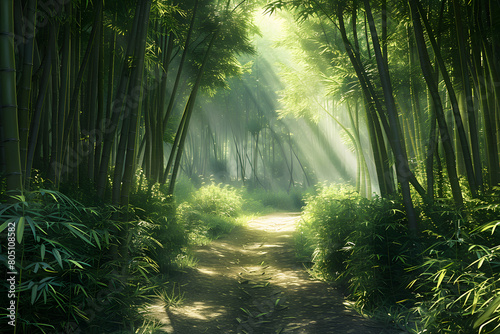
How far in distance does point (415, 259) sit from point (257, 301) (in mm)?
1367

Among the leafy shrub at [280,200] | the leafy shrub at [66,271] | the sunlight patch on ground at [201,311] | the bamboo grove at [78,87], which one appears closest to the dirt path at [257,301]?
the sunlight patch on ground at [201,311]

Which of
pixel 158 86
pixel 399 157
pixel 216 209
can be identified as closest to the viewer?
pixel 399 157

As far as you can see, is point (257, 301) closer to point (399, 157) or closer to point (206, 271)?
point (206, 271)

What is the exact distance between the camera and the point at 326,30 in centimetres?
691

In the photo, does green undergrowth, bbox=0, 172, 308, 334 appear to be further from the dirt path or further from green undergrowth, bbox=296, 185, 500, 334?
green undergrowth, bbox=296, 185, 500, 334

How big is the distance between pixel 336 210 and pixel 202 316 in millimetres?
1705

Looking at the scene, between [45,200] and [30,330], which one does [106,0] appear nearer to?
[45,200]

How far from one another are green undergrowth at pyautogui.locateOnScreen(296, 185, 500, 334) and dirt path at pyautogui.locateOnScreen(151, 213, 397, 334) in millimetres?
243

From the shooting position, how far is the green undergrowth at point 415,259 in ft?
5.81

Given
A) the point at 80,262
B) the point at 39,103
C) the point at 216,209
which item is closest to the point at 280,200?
the point at 216,209

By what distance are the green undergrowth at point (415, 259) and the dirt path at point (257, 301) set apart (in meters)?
0.24

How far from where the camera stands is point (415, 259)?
2.49 metres

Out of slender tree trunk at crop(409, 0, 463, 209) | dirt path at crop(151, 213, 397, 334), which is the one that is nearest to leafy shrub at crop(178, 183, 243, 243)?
dirt path at crop(151, 213, 397, 334)

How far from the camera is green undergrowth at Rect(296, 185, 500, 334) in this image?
1770 millimetres
